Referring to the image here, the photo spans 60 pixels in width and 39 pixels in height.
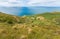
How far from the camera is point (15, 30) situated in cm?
2780

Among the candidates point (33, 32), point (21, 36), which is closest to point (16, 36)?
point (21, 36)

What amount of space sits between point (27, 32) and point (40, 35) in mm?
1945

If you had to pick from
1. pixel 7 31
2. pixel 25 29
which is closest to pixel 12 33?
pixel 7 31

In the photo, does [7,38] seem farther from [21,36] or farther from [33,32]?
[33,32]

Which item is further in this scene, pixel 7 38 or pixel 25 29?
pixel 25 29

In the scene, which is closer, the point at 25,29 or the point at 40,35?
the point at 40,35

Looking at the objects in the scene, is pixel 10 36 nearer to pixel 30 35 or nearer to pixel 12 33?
pixel 12 33

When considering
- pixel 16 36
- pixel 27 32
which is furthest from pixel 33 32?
pixel 16 36

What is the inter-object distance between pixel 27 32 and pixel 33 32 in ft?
2.73

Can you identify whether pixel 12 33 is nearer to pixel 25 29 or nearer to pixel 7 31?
pixel 7 31

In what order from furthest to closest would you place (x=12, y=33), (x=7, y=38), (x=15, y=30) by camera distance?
(x=15, y=30)
(x=12, y=33)
(x=7, y=38)

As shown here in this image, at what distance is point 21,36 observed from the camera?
983 inches

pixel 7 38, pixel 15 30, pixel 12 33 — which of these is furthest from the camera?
pixel 15 30

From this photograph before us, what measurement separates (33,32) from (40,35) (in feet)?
4.03
